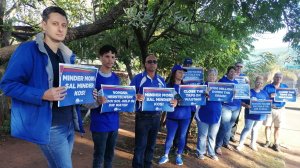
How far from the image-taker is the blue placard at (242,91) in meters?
7.47

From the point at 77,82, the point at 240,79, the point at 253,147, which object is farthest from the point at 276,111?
the point at 77,82

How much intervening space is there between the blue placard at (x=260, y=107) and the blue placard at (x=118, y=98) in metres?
4.13

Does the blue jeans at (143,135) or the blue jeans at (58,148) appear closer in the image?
the blue jeans at (58,148)

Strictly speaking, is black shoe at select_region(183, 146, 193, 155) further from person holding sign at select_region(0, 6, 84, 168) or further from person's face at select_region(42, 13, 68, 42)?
person's face at select_region(42, 13, 68, 42)

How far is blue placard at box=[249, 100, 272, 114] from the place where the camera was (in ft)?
26.2

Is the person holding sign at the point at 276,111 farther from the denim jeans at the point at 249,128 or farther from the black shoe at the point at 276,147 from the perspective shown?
the denim jeans at the point at 249,128

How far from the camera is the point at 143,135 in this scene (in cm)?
527

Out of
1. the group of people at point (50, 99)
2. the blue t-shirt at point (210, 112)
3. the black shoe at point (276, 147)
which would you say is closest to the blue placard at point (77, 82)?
the group of people at point (50, 99)

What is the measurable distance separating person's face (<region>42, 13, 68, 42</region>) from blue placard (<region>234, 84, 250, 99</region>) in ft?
17.5

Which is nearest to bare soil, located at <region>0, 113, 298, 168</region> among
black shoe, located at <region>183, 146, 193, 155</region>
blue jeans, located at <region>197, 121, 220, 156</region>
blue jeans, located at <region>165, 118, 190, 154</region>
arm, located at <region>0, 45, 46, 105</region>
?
black shoe, located at <region>183, 146, 193, 155</region>

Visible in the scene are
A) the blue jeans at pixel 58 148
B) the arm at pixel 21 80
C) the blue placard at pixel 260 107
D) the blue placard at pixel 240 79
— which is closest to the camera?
the arm at pixel 21 80

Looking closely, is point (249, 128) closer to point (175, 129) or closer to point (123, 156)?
point (175, 129)

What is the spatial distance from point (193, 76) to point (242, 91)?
1.41 m

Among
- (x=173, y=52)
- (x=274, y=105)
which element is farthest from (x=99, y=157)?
(x=274, y=105)
